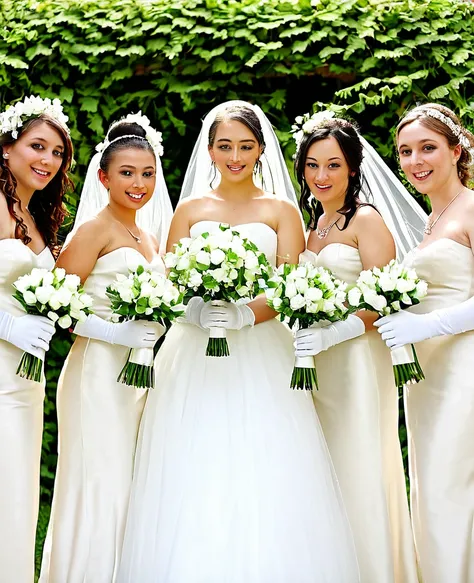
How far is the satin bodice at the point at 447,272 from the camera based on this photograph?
15.5 ft

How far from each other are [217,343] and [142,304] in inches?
18.1

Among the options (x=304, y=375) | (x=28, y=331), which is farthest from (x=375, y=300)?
(x=28, y=331)

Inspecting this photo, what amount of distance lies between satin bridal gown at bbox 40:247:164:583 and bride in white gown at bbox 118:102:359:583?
0.12m

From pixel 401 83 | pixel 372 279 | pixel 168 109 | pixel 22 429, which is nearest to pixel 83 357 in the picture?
pixel 22 429

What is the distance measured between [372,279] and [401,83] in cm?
237

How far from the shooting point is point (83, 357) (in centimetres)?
483

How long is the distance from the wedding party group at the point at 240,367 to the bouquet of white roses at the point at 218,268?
0.04ft

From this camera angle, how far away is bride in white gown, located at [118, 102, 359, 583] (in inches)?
168

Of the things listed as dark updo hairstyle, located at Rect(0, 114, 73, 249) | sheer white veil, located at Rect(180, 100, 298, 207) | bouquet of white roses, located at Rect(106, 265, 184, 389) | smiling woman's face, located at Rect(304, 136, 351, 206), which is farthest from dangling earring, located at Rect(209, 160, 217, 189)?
bouquet of white roses, located at Rect(106, 265, 184, 389)

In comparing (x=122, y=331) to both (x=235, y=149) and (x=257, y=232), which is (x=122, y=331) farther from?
(x=235, y=149)

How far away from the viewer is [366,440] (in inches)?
191

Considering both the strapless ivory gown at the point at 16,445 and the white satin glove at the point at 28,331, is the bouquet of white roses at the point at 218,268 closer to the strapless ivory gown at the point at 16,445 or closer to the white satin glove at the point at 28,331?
the white satin glove at the point at 28,331

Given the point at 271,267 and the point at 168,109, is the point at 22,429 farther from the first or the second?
the point at 168,109

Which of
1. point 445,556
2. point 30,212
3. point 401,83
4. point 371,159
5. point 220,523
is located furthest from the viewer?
point 401,83
